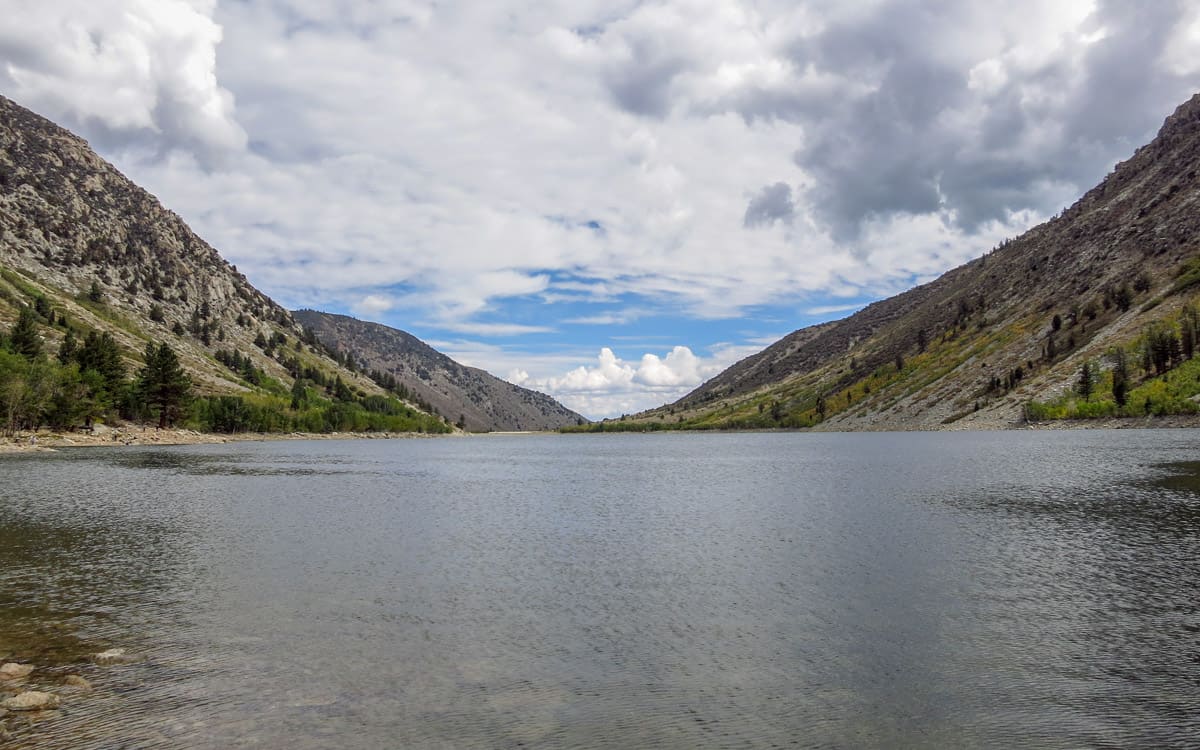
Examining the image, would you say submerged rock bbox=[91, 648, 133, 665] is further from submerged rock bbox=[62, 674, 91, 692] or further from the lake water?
submerged rock bbox=[62, 674, 91, 692]

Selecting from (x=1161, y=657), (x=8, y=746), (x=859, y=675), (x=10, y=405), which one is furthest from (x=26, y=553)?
(x=10, y=405)

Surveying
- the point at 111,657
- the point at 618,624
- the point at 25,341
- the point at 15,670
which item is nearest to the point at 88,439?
the point at 25,341

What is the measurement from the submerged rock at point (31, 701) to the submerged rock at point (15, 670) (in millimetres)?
2369

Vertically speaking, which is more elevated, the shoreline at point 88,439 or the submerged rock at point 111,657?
the shoreline at point 88,439

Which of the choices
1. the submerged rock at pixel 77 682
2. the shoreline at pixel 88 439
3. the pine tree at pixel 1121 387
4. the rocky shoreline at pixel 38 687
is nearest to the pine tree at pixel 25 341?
the shoreline at pixel 88 439

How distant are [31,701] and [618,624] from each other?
17.9 metres

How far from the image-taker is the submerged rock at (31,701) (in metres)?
18.1

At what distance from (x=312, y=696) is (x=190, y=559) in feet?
78.9

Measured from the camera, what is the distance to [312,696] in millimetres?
19719

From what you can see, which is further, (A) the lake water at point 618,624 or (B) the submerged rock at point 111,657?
(B) the submerged rock at point 111,657

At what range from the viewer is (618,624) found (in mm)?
26922

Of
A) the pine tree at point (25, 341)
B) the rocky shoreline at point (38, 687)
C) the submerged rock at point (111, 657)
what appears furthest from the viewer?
the pine tree at point (25, 341)

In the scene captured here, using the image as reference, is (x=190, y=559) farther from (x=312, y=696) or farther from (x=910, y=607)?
(x=910, y=607)

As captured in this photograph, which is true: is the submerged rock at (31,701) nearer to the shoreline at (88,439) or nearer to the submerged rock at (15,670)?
the submerged rock at (15,670)
